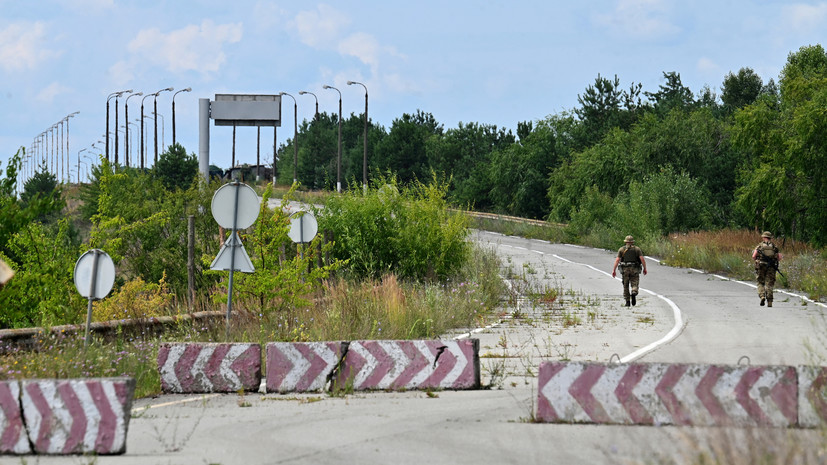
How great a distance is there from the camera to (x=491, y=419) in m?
9.37

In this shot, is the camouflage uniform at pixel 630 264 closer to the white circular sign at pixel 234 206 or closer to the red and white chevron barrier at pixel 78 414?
the white circular sign at pixel 234 206

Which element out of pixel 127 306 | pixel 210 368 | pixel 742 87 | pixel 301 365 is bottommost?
pixel 127 306

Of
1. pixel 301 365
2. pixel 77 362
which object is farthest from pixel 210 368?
pixel 77 362

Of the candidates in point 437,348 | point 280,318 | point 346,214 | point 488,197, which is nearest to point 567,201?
point 488,197

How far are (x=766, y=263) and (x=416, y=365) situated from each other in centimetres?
1284

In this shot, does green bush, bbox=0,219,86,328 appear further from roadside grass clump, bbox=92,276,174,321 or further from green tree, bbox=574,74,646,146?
green tree, bbox=574,74,646,146

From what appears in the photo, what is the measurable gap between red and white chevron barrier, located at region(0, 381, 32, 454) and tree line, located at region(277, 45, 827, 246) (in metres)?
21.4

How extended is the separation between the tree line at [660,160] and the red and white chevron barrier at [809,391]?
823 inches

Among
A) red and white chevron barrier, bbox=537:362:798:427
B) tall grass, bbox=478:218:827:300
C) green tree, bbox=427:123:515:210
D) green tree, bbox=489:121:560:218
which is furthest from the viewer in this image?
green tree, bbox=427:123:515:210

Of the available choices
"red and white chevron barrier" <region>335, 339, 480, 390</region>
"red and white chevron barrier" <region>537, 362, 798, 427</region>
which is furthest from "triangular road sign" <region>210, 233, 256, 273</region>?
"red and white chevron barrier" <region>537, 362, 798, 427</region>

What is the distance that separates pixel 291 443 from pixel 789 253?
32.2 m

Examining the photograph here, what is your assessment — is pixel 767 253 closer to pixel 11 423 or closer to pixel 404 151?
pixel 11 423

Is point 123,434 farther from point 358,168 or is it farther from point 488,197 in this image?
point 358,168

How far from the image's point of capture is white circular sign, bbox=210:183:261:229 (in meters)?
15.9
